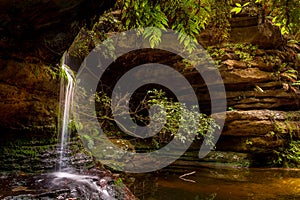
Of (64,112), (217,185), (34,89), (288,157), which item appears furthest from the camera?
(288,157)

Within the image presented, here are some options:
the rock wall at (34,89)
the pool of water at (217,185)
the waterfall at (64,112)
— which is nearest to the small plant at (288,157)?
the pool of water at (217,185)

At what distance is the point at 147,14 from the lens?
97.6 inches

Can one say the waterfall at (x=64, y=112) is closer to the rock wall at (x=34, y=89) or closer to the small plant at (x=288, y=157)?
the rock wall at (x=34, y=89)

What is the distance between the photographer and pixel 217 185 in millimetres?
5543

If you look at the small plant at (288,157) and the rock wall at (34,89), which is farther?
the small plant at (288,157)

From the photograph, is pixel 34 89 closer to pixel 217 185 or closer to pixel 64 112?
pixel 64 112

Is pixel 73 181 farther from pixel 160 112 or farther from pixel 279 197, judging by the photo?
pixel 160 112

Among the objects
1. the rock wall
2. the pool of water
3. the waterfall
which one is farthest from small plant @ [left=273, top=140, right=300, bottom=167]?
the waterfall

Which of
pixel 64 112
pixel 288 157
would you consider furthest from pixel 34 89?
pixel 288 157

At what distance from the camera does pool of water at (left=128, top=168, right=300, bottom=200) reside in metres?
4.68

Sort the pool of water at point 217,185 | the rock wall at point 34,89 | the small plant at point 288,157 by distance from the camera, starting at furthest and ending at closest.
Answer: the small plant at point 288,157, the pool of water at point 217,185, the rock wall at point 34,89

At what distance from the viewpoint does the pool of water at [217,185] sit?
468 centimetres

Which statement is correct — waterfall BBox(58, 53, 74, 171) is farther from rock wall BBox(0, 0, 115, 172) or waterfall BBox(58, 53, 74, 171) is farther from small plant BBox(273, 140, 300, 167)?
small plant BBox(273, 140, 300, 167)

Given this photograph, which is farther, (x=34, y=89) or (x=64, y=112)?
(x=64, y=112)
